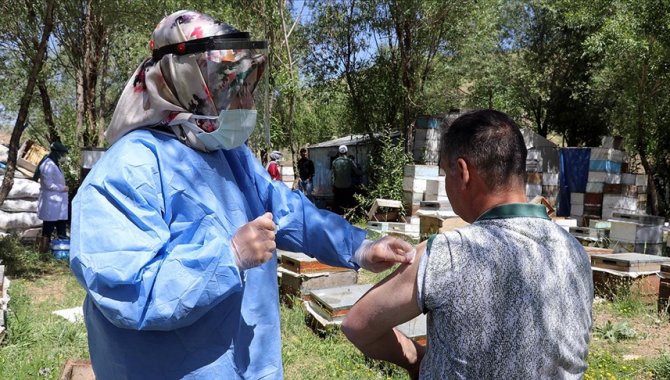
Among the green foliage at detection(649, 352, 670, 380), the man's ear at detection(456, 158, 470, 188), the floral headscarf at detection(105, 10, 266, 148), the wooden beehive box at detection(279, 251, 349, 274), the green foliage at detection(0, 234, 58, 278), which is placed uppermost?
the floral headscarf at detection(105, 10, 266, 148)

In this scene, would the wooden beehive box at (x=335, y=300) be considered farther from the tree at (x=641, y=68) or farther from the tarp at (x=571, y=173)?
the tarp at (x=571, y=173)

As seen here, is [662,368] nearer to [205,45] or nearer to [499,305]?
[499,305]

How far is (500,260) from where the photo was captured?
1.33 metres

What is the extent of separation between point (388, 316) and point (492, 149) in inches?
18.9

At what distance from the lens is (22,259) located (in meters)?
8.03

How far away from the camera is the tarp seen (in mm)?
13352

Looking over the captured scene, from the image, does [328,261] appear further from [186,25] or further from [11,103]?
[11,103]

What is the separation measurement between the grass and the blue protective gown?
102 inches

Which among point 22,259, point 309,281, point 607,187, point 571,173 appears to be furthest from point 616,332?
point 571,173

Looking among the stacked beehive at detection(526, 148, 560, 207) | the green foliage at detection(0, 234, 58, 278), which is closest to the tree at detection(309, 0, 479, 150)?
A: the stacked beehive at detection(526, 148, 560, 207)

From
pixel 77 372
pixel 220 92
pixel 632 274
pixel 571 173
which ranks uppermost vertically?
pixel 220 92

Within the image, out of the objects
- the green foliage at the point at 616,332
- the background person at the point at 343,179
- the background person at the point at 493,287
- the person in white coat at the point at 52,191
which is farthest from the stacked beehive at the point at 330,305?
the background person at the point at 343,179

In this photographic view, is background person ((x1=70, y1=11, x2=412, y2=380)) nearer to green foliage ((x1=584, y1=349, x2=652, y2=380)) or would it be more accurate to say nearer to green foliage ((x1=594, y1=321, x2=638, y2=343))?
green foliage ((x1=584, y1=349, x2=652, y2=380))

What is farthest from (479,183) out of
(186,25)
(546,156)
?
(546,156)
